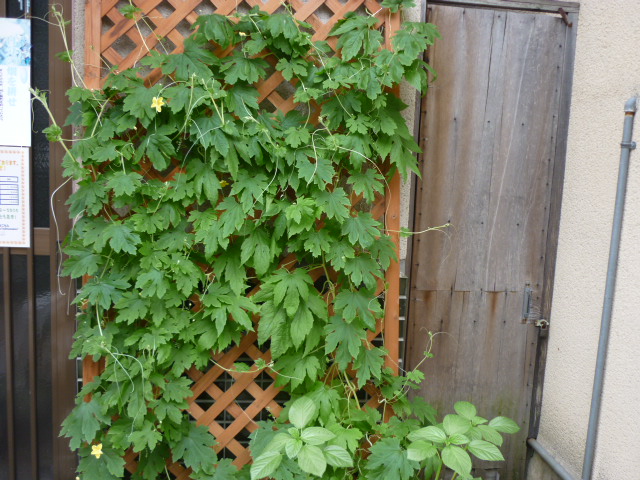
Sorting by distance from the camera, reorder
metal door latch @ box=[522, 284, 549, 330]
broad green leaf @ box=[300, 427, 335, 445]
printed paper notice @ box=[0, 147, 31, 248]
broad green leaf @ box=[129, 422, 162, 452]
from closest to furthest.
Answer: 1. broad green leaf @ box=[300, 427, 335, 445]
2. broad green leaf @ box=[129, 422, 162, 452]
3. printed paper notice @ box=[0, 147, 31, 248]
4. metal door latch @ box=[522, 284, 549, 330]

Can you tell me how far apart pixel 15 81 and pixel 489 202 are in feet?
8.06

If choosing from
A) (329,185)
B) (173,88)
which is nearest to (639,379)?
(329,185)

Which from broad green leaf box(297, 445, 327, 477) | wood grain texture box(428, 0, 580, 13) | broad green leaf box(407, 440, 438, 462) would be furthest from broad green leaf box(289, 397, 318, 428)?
wood grain texture box(428, 0, 580, 13)

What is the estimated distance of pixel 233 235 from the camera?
2.33 m

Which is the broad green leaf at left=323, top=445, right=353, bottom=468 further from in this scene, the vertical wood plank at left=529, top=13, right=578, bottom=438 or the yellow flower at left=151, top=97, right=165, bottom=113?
the yellow flower at left=151, top=97, right=165, bottom=113

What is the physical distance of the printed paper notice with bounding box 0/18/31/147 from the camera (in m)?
2.38

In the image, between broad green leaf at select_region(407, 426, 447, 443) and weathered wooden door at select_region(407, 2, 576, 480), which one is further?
weathered wooden door at select_region(407, 2, 576, 480)

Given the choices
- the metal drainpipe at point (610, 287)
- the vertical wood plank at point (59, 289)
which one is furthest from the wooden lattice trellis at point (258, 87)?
the metal drainpipe at point (610, 287)

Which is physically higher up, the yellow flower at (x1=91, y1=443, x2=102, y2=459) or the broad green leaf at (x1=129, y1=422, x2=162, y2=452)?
the broad green leaf at (x1=129, y1=422, x2=162, y2=452)

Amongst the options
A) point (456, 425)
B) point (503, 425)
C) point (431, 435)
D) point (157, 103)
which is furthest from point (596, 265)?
point (157, 103)

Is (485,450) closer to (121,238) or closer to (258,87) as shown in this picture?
(121,238)

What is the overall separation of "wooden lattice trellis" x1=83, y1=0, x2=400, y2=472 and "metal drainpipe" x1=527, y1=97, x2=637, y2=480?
0.94 m

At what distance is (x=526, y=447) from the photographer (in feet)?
9.56

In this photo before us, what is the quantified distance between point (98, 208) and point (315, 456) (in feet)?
4.57
